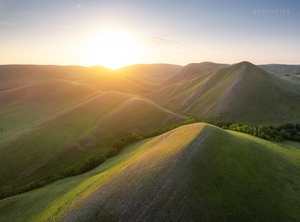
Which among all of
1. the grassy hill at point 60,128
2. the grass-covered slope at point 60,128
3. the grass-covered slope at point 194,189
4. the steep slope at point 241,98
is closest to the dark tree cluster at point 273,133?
the steep slope at point 241,98

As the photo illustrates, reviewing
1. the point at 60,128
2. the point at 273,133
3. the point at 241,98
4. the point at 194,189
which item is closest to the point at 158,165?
the point at 194,189

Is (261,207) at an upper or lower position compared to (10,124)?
upper

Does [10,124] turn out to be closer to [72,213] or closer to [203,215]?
[72,213]

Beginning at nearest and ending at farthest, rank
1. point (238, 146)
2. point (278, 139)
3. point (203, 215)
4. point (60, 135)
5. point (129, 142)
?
point (203, 215), point (238, 146), point (278, 139), point (129, 142), point (60, 135)

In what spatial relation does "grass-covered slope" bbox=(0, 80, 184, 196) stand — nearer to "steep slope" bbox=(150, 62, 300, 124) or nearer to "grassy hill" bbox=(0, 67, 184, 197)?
"grassy hill" bbox=(0, 67, 184, 197)

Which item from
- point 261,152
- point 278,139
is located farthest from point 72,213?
point 278,139

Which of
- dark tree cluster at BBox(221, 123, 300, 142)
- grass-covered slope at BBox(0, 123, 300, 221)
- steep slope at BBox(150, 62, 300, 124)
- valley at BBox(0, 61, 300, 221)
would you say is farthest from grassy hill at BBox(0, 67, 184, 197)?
dark tree cluster at BBox(221, 123, 300, 142)

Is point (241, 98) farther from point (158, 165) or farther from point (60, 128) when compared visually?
point (158, 165)

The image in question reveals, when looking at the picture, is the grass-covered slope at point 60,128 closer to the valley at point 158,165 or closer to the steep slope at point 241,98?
the valley at point 158,165
